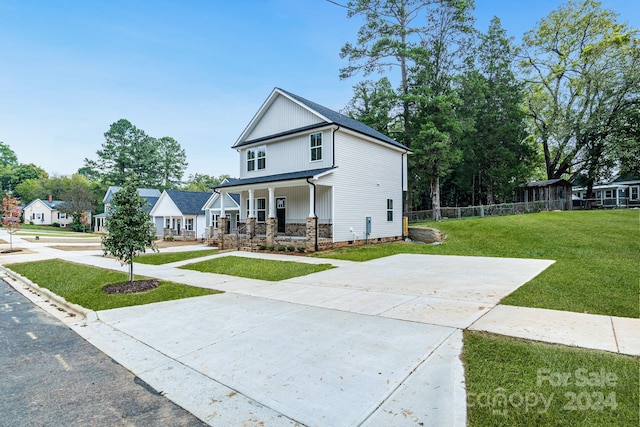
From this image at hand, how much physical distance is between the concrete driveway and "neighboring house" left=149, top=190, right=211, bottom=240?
25.0 m

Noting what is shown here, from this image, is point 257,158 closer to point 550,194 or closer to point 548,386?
point 548,386

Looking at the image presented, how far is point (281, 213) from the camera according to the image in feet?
64.5

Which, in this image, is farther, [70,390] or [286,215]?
[286,215]

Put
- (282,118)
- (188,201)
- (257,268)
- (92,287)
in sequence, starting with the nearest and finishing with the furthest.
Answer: (92,287) < (257,268) < (282,118) < (188,201)

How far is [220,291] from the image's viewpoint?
818 centimetres

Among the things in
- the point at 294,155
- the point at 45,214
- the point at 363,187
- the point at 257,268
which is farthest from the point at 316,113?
the point at 45,214

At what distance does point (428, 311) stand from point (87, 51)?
22803 millimetres

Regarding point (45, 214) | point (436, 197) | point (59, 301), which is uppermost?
point (436, 197)

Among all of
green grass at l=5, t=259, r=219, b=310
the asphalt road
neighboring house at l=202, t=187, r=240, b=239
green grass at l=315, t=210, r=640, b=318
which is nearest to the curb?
green grass at l=5, t=259, r=219, b=310

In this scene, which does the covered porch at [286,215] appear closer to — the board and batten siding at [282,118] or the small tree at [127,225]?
the board and batten siding at [282,118]

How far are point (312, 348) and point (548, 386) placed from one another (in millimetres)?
2585

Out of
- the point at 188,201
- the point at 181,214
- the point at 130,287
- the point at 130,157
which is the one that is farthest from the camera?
the point at 130,157

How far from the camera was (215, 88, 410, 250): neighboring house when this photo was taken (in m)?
16.6

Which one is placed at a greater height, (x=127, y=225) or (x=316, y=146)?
(x=316, y=146)
